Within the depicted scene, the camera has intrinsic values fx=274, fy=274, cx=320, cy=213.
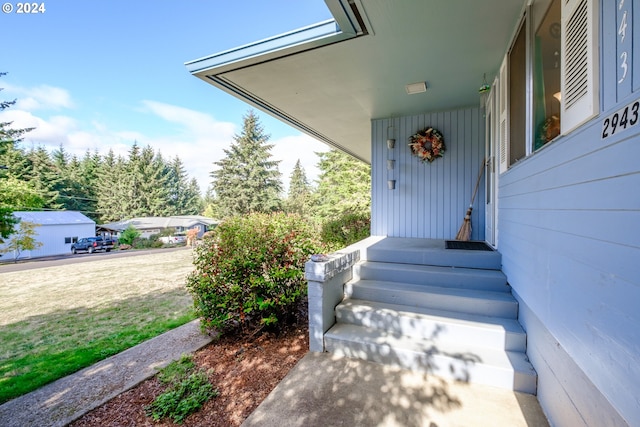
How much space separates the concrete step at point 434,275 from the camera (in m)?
3.09

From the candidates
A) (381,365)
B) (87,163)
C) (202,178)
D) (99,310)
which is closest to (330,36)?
(381,365)

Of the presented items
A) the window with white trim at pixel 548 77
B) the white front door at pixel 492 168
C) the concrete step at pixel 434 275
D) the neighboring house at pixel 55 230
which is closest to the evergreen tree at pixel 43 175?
the neighboring house at pixel 55 230

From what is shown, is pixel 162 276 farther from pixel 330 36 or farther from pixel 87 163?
pixel 87 163

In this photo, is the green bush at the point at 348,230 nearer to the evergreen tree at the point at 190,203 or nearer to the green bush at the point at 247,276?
the green bush at the point at 247,276

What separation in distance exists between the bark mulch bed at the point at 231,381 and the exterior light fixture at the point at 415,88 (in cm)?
370

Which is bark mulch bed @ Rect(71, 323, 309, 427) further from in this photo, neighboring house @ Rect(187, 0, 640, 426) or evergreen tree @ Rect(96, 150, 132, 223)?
evergreen tree @ Rect(96, 150, 132, 223)

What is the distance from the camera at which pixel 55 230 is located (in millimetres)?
21656

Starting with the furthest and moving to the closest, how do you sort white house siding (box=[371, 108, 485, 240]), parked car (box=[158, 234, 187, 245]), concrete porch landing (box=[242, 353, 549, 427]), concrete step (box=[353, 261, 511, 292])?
1. parked car (box=[158, 234, 187, 245])
2. white house siding (box=[371, 108, 485, 240])
3. concrete step (box=[353, 261, 511, 292])
4. concrete porch landing (box=[242, 353, 549, 427])

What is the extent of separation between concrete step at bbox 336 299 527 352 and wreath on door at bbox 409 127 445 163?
3.13 metres

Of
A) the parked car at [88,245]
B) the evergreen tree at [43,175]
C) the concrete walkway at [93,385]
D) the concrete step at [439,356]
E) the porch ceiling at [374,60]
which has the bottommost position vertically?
the parked car at [88,245]

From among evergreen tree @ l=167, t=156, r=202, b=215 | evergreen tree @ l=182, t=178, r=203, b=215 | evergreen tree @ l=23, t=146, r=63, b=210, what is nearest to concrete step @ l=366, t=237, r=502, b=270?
evergreen tree @ l=23, t=146, r=63, b=210

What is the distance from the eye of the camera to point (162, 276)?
998 cm

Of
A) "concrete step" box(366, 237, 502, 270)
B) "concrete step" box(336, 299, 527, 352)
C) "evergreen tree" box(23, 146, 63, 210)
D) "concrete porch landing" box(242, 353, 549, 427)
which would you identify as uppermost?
"evergreen tree" box(23, 146, 63, 210)

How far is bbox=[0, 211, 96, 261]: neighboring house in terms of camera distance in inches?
810
